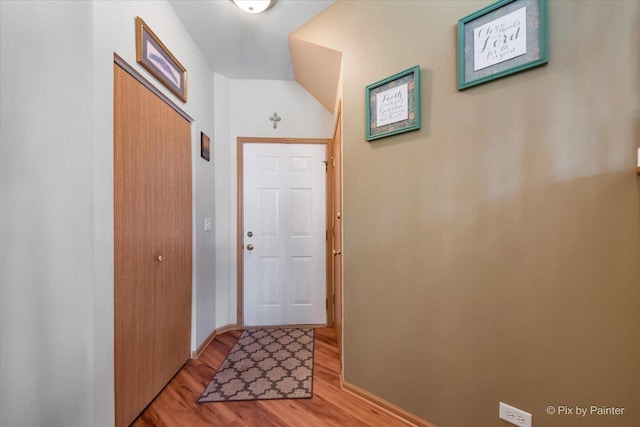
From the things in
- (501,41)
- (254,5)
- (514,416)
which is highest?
(254,5)

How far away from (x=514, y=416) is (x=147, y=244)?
6.47 ft

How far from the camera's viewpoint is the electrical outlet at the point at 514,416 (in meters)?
0.97

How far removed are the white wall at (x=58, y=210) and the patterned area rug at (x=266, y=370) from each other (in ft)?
2.05

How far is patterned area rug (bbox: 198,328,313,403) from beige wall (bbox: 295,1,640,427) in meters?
0.39

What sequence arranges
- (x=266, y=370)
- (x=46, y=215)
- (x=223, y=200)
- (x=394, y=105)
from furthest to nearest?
1. (x=223, y=200)
2. (x=266, y=370)
3. (x=394, y=105)
4. (x=46, y=215)

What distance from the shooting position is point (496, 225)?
1.04 meters

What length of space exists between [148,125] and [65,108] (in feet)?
1.46

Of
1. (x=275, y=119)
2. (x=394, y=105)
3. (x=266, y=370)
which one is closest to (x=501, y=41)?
(x=394, y=105)

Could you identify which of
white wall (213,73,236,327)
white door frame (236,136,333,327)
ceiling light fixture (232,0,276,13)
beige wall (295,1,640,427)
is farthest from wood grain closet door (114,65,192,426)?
beige wall (295,1,640,427)

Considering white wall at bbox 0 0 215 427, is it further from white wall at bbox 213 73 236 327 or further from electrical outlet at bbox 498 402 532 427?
electrical outlet at bbox 498 402 532 427

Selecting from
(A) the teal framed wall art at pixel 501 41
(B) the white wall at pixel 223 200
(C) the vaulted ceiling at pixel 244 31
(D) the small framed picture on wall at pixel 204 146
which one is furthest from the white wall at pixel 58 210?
(A) the teal framed wall art at pixel 501 41

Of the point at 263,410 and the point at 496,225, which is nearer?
the point at 496,225

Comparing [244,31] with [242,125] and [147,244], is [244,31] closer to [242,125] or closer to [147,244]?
[242,125]

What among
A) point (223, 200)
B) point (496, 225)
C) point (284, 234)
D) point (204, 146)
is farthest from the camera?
point (284, 234)
